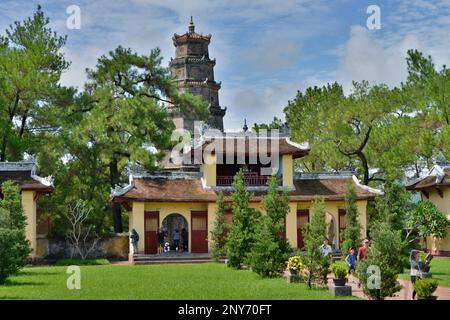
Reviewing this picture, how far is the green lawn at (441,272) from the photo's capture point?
71.1ft

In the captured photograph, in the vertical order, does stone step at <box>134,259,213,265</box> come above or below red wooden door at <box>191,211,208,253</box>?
below

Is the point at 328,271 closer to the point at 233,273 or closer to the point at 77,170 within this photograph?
the point at 233,273

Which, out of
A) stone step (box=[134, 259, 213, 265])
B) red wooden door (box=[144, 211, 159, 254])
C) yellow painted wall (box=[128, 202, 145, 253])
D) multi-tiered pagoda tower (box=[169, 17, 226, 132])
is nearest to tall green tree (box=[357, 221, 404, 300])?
stone step (box=[134, 259, 213, 265])

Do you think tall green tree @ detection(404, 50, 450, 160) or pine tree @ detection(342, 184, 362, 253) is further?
tall green tree @ detection(404, 50, 450, 160)

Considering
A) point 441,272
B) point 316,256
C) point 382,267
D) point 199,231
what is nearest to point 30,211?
point 199,231

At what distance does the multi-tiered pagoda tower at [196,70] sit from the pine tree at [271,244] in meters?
29.0

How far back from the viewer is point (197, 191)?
35406mm

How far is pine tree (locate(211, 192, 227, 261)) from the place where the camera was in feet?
102

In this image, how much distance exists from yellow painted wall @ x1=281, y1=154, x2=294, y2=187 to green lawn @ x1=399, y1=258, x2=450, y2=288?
855cm

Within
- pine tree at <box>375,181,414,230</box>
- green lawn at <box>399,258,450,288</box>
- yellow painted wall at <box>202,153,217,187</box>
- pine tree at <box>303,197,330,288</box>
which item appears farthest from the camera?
yellow painted wall at <box>202,153,217,187</box>

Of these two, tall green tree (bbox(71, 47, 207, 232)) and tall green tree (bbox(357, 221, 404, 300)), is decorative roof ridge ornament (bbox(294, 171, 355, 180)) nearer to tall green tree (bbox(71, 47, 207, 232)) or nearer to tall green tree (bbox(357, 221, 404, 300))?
tall green tree (bbox(71, 47, 207, 232))

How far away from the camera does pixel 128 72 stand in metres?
38.5

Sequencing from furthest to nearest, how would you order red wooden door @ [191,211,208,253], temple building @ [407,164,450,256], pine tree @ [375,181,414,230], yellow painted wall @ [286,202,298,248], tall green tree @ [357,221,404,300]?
yellow painted wall @ [286,202,298,248] → red wooden door @ [191,211,208,253] → temple building @ [407,164,450,256] → pine tree @ [375,181,414,230] → tall green tree @ [357,221,404,300]

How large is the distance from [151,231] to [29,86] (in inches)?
351
